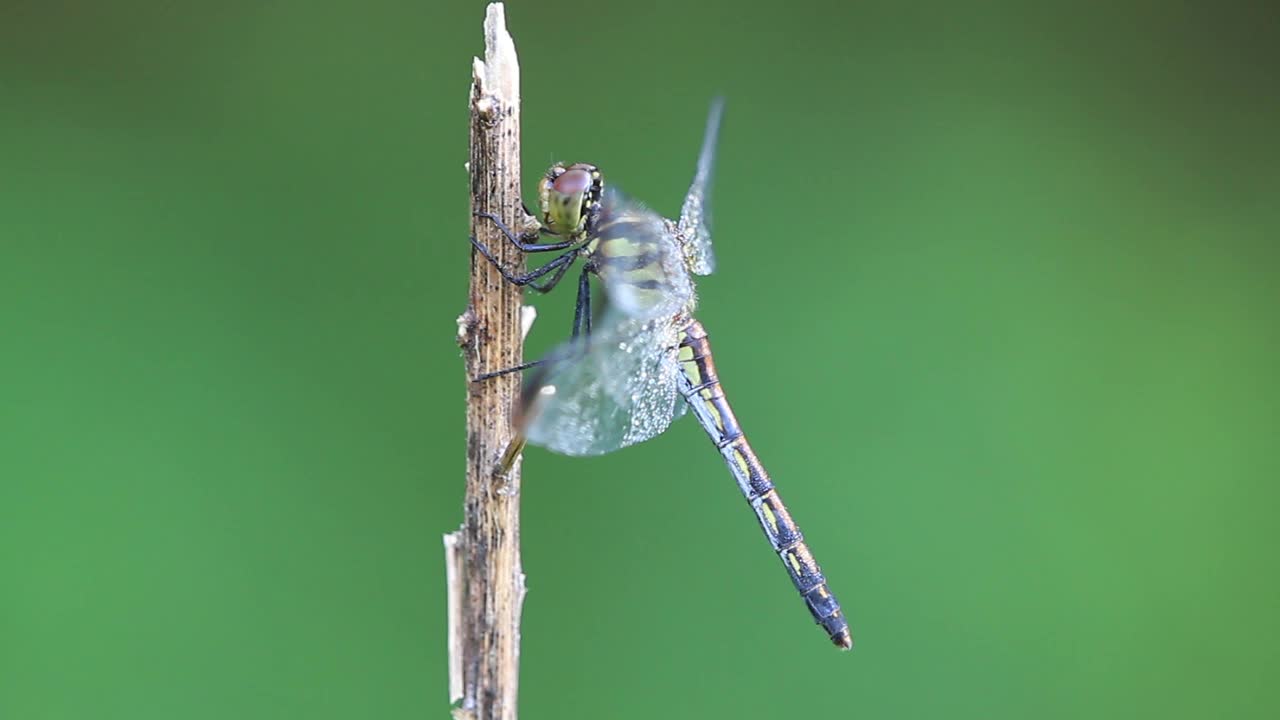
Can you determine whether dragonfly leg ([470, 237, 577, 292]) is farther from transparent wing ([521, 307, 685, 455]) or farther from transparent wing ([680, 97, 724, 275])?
transparent wing ([680, 97, 724, 275])

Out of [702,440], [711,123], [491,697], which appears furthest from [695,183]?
[491,697]

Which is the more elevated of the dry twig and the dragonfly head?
the dragonfly head

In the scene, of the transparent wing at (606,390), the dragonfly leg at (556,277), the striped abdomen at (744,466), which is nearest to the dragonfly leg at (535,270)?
the dragonfly leg at (556,277)

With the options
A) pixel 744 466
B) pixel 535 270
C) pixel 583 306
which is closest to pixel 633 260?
pixel 583 306

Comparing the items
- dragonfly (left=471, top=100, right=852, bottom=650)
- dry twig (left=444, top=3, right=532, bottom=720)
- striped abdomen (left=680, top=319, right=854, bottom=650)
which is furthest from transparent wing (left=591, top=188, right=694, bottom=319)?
dry twig (left=444, top=3, right=532, bottom=720)

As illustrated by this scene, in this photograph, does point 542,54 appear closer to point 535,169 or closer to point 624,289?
point 535,169

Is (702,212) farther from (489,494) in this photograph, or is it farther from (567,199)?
(489,494)

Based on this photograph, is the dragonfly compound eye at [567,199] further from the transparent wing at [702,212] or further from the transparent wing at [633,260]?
the transparent wing at [702,212]
